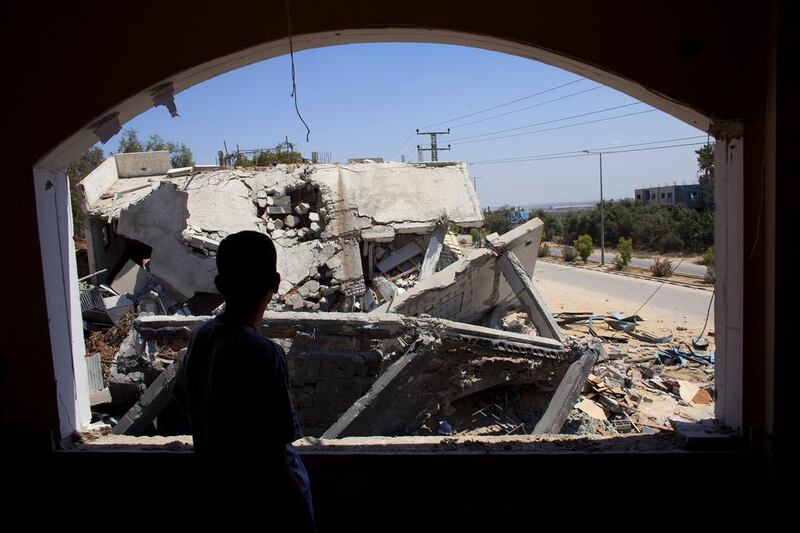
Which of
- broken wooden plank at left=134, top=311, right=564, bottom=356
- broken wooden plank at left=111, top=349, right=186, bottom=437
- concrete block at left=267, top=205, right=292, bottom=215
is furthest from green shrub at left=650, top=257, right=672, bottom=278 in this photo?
broken wooden plank at left=111, top=349, right=186, bottom=437

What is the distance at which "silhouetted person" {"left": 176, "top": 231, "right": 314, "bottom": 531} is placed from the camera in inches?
52.9

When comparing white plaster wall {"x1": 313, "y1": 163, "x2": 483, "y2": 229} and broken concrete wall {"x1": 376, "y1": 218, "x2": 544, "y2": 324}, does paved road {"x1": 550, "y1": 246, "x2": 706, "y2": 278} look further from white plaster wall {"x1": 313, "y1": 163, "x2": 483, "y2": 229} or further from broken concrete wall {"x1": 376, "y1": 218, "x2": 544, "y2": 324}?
broken concrete wall {"x1": 376, "y1": 218, "x2": 544, "y2": 324}

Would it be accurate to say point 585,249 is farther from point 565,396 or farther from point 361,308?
point 565,396

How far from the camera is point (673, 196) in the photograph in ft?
154

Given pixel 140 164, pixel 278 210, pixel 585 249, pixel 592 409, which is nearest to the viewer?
pixel 592 409

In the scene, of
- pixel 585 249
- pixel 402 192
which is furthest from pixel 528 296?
pixel 585 249

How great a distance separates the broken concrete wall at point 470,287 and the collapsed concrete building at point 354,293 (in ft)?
0.10

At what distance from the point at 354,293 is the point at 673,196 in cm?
4472

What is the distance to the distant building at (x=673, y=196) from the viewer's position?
40.0 metres

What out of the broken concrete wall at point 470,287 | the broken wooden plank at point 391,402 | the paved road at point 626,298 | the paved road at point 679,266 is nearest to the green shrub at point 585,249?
the paved road at point 679,266

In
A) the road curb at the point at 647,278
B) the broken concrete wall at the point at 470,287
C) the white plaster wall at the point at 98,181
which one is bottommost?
the road curb at the point at 647,278

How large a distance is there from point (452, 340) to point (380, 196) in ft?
24.5

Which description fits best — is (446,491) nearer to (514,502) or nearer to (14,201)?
(514,502)

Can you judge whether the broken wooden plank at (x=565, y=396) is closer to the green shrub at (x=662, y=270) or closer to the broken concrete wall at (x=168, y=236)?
the broken concrete wall at (x=168, y=236)
